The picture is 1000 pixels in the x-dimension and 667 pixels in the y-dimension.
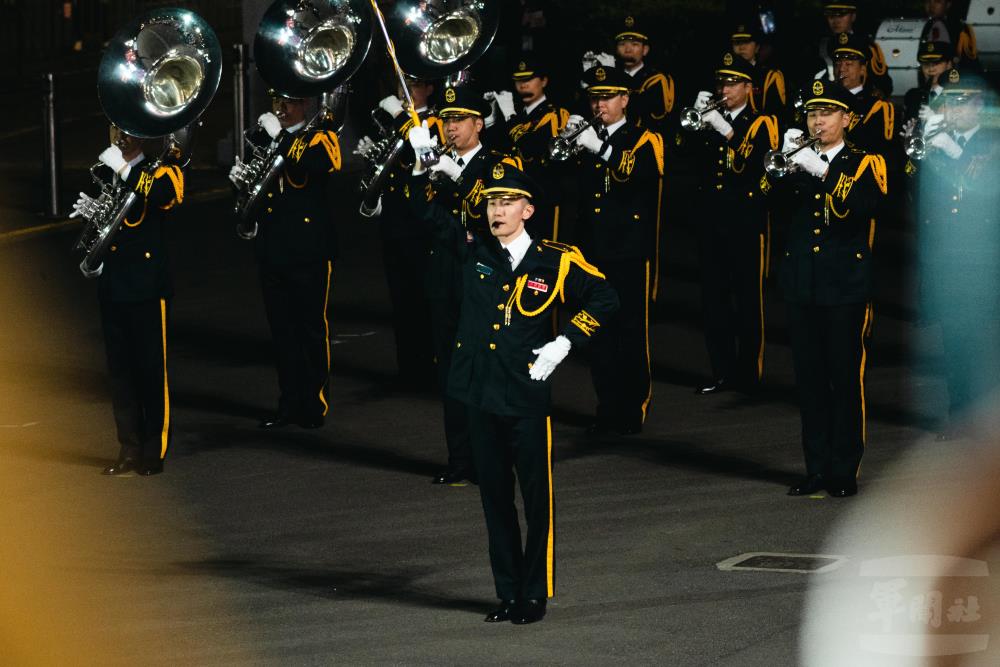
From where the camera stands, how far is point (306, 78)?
12359 mm

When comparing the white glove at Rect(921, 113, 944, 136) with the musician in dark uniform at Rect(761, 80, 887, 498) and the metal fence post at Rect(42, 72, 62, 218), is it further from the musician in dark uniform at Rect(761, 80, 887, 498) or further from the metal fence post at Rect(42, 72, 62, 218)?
the metal fence post at Rect(42, 72, 62, 218)

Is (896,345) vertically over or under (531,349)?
under

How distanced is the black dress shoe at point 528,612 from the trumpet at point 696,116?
5.27 meters

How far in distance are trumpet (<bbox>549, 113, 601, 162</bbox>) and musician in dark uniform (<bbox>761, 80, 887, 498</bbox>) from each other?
162 centimetres

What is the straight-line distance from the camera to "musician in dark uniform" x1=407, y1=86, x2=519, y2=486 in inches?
397

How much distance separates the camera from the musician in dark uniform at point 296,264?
12781mm

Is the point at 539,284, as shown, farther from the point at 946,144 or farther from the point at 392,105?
the point at 946,144

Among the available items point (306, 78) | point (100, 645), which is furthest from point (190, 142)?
point (100, 645)

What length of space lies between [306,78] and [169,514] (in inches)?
111

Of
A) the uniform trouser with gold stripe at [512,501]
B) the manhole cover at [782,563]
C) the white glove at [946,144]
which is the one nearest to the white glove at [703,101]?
the white glove at [946,144]

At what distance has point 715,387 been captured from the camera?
45.8ft

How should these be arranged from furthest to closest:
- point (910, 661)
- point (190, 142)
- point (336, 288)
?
point (336, 288)
point (190, 142)
point (910, 661)

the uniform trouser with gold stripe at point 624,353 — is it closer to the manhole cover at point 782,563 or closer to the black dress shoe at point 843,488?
the black dress shoe at point 843,488

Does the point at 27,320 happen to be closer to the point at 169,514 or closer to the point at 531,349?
the point at 169,514
